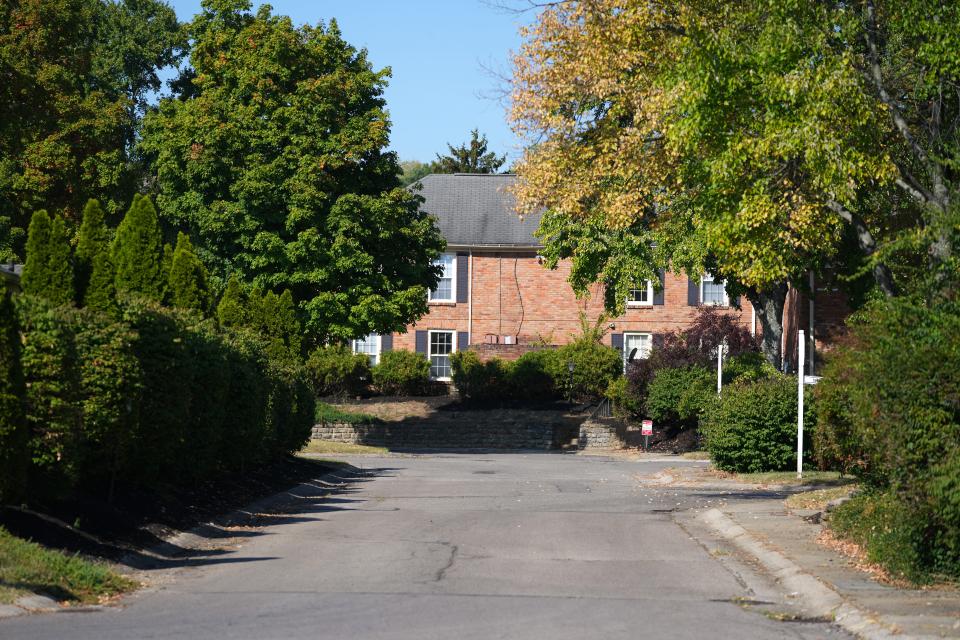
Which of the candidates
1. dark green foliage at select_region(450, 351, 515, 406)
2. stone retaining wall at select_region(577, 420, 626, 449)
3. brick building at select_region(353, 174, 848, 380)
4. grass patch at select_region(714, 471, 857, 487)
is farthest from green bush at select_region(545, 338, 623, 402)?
grass patch at select_region(714, 471, 857, 487)

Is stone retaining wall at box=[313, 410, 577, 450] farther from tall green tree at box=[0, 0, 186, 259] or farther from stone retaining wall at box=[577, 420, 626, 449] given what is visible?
tall green tree at box=[0, 0, 186, 259]

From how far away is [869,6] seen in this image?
50.1ft

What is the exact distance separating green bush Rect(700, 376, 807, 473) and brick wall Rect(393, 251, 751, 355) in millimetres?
24560

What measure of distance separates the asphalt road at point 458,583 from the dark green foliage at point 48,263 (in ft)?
16.4

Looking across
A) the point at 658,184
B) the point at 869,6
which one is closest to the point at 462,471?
the point at 658,184

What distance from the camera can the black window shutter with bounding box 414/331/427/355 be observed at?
53.8 m

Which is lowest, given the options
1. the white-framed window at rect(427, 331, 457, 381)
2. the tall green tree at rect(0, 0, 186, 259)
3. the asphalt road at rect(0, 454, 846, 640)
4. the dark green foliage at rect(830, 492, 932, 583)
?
the asphalt road at rect(0, 454, 846, 640)

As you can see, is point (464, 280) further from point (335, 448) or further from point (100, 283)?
point (100, 283)

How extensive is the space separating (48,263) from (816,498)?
13064 mm

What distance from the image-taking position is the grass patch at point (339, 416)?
4537 centimetres

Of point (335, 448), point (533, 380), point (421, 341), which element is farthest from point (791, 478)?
point (421, 341)

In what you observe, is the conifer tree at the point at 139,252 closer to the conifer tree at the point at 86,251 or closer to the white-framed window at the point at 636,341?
the conifer tree at the point at 86,251

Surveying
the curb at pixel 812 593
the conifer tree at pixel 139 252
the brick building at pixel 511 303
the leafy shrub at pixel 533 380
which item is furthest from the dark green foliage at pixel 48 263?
the brick building at pixel 511 303

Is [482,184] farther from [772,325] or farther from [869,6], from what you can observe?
[869,6]
